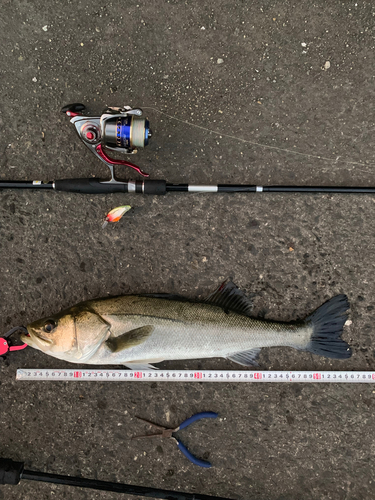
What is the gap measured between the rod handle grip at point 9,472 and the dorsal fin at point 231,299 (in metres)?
1.95

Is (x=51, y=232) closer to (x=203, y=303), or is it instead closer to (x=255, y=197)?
(x=203, y=303)

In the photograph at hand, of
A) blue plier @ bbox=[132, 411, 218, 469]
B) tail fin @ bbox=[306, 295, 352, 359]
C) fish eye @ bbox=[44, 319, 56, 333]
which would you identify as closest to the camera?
fish eye @ bbox=[44, 319, 56, 333]

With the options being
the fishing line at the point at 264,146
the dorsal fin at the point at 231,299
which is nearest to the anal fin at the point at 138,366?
the dorsal fin at the point at 231,299

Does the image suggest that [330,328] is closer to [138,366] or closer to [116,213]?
[138,366]

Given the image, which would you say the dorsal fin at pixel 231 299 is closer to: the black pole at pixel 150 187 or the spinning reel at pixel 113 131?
the black pole at pixel 150 187

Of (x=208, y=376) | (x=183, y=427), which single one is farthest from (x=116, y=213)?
(x=183, y=427)

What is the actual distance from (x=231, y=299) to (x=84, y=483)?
1787mm

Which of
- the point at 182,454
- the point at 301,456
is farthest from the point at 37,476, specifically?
the point at 301,456

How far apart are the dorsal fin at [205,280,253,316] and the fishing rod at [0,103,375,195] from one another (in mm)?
737

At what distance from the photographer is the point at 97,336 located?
2.27 metres

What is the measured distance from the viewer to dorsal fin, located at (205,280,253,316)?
2484mm

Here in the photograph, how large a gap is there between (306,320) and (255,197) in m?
1.01

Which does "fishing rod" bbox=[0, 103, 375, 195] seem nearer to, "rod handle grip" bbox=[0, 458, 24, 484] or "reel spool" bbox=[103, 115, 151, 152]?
"reel spool" bbox=[103, 115, 151, 152]

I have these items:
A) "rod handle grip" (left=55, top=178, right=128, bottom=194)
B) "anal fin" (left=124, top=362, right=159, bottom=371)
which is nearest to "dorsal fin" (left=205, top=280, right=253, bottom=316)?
"anal fin" (left=124, top=362, right=159, bottom=371)
